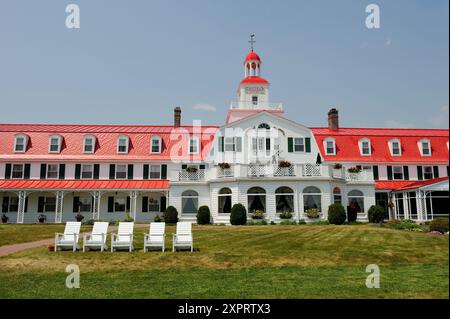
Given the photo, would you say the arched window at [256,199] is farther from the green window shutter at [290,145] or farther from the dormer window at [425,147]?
the dormer window at [425,147]

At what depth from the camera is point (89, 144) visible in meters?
39.0

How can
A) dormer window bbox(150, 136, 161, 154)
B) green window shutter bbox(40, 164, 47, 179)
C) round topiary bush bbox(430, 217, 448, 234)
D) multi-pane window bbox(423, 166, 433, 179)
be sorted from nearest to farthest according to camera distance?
1. round topiary bush bbox(430, 217, 448, 234)
2. green window shutter bbox(40, 164, 47, 179)
3. dormer window bbox(150, 136, 161, 154)
4. multi-pane window bbox(423, 166, 433, 179)

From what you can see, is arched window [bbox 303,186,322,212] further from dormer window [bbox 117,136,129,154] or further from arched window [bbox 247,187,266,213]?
dormer window [bbox 117,136,129,154]

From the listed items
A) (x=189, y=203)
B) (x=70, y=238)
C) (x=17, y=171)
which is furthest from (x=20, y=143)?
(x=70, y=238)

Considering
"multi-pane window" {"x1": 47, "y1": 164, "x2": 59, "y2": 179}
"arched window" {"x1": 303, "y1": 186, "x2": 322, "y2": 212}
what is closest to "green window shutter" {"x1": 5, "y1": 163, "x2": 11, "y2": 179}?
"multi-pane window" {"x1": 47, "y1": 164, "x2": 59, "y2": 179}

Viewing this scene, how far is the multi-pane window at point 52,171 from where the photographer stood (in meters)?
37.0

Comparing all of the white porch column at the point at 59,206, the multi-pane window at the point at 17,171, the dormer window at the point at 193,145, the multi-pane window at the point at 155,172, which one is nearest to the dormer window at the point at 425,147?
the dormer window at the point at 193,145

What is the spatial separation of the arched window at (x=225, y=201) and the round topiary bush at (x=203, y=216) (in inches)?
42.4

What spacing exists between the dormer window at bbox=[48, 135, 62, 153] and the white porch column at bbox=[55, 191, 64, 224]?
207 inches

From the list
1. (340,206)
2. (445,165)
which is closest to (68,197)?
(340,206)

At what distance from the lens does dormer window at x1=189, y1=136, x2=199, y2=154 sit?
38.2 m

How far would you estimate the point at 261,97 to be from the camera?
41.7 metres

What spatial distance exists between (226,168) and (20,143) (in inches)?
861

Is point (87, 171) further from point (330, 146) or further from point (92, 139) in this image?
point (330, 146)
